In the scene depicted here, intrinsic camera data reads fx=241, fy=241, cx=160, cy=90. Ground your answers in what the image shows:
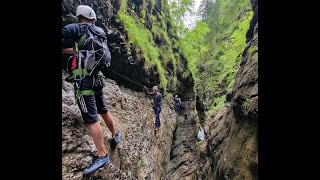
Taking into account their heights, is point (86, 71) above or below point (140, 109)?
above

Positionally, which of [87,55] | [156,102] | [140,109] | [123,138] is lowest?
[123,138]

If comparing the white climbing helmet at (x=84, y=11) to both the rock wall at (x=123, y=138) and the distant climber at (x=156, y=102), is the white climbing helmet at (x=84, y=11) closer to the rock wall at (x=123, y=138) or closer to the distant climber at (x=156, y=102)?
the rock wall at (x=123, y=138)

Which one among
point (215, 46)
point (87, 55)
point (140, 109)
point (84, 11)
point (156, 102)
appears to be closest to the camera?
point (87, 55)

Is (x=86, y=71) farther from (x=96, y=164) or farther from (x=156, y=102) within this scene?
(x=156, y=102)

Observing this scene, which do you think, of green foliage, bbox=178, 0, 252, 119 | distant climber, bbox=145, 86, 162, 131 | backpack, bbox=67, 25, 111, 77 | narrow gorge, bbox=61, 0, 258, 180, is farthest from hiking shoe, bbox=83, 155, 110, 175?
green foliage, bbox=178, 0, 252, 119

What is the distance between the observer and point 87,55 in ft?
13.6

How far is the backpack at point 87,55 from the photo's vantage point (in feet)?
13.6

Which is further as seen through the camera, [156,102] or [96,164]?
[156,102]

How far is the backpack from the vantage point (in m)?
4.16

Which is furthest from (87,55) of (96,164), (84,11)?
(96,164)
